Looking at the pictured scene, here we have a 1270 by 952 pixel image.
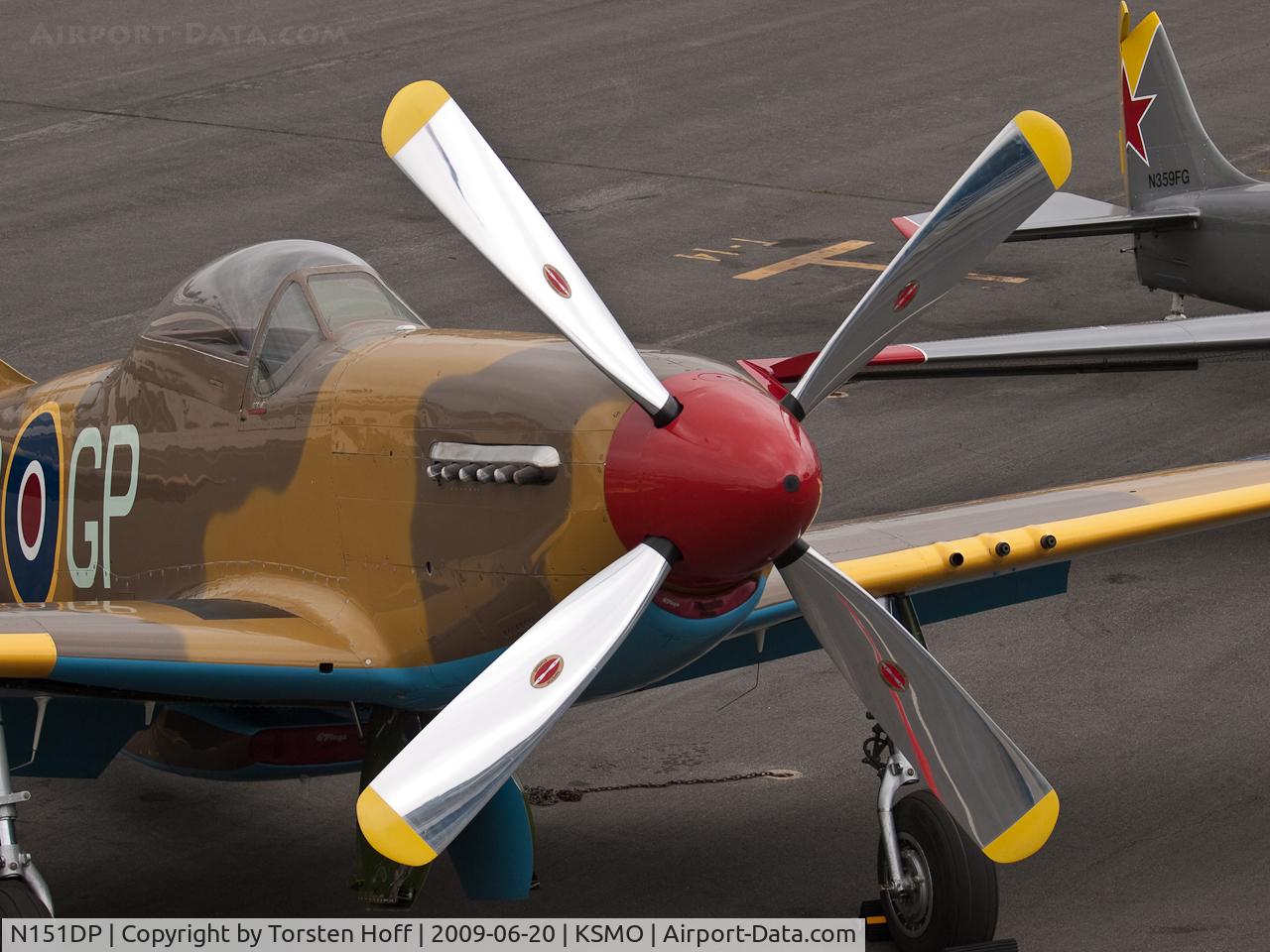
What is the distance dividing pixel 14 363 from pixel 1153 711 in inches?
398

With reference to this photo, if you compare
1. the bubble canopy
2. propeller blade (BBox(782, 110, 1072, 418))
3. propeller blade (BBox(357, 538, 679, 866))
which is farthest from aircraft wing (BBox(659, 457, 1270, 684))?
the bubble canopy

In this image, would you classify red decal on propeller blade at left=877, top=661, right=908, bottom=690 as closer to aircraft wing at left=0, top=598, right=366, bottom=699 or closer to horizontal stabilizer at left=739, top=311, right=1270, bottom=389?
aircraft wing at left=0, top=598, right=366, bottom=699

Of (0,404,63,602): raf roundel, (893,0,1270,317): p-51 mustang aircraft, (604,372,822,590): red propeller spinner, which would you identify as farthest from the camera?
(893,0,1270,317): p-51 mustang aircraft

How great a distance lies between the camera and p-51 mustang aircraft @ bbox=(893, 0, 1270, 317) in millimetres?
15711

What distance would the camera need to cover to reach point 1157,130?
16766 mm

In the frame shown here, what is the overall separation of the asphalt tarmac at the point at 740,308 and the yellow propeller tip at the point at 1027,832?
1.44 meters

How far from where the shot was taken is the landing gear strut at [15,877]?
6500 mm

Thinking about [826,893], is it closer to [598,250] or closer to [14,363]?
[14,363]

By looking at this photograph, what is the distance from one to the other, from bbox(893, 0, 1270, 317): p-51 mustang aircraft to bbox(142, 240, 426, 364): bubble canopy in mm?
8567

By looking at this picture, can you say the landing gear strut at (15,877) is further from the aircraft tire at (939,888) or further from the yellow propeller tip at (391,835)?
the aircraft tire at (939,888)

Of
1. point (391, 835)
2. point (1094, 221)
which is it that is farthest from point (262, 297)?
point (1094, 221)

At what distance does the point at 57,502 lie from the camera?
8.23m

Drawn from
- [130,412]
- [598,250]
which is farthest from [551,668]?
[598,250]

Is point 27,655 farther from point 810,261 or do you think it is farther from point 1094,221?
point 810,261
